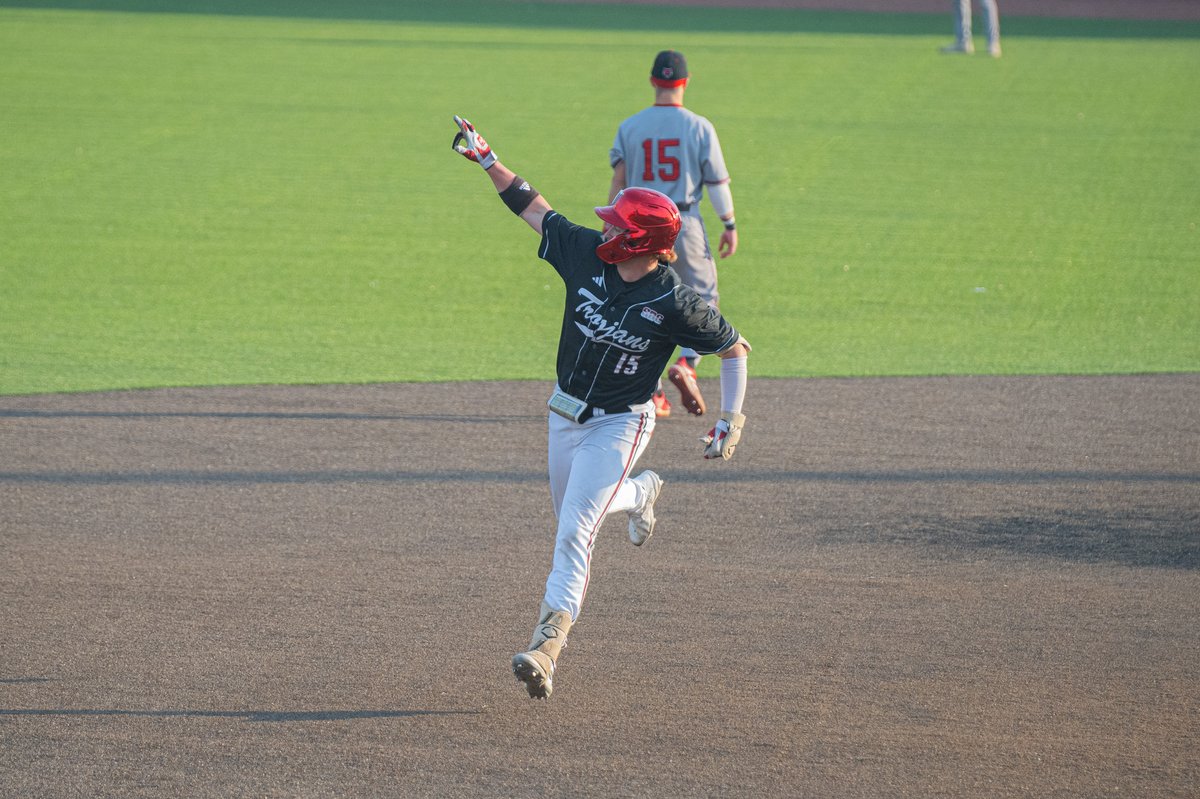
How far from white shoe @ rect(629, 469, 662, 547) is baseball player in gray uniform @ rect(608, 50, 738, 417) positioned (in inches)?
120

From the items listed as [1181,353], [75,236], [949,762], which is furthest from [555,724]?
[75,236]

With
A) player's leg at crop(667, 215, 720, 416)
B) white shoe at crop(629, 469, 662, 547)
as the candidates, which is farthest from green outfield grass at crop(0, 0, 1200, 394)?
white shoe at crop(629, 469, 662, 547)

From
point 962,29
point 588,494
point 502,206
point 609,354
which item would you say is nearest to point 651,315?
point 609,354

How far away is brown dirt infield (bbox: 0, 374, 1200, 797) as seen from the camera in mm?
5559

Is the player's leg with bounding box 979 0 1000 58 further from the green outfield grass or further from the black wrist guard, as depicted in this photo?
the black wrist guard

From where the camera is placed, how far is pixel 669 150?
1014cm

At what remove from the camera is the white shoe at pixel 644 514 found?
6914mm

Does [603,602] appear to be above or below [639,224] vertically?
below

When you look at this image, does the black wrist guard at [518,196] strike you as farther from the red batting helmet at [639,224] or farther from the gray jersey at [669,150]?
the gray jersey at [669,150]

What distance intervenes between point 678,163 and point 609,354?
13.8 ft

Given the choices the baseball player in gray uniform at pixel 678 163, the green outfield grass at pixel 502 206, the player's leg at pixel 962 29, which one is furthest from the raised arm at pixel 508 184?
the player's leg at pixel 962 29

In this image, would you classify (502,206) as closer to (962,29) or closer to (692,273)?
(692,273)

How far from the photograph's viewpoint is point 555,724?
5863mm

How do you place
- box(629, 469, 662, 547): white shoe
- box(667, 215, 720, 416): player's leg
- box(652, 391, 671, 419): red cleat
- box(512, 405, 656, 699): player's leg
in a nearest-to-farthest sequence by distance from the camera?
box(512, 405, 656, 699): player's leg
box(629, 469, 662, 547): white shoe
box(667, 215, 720, 416): player's leg
box(652, 391, 671, 419): red cleat
